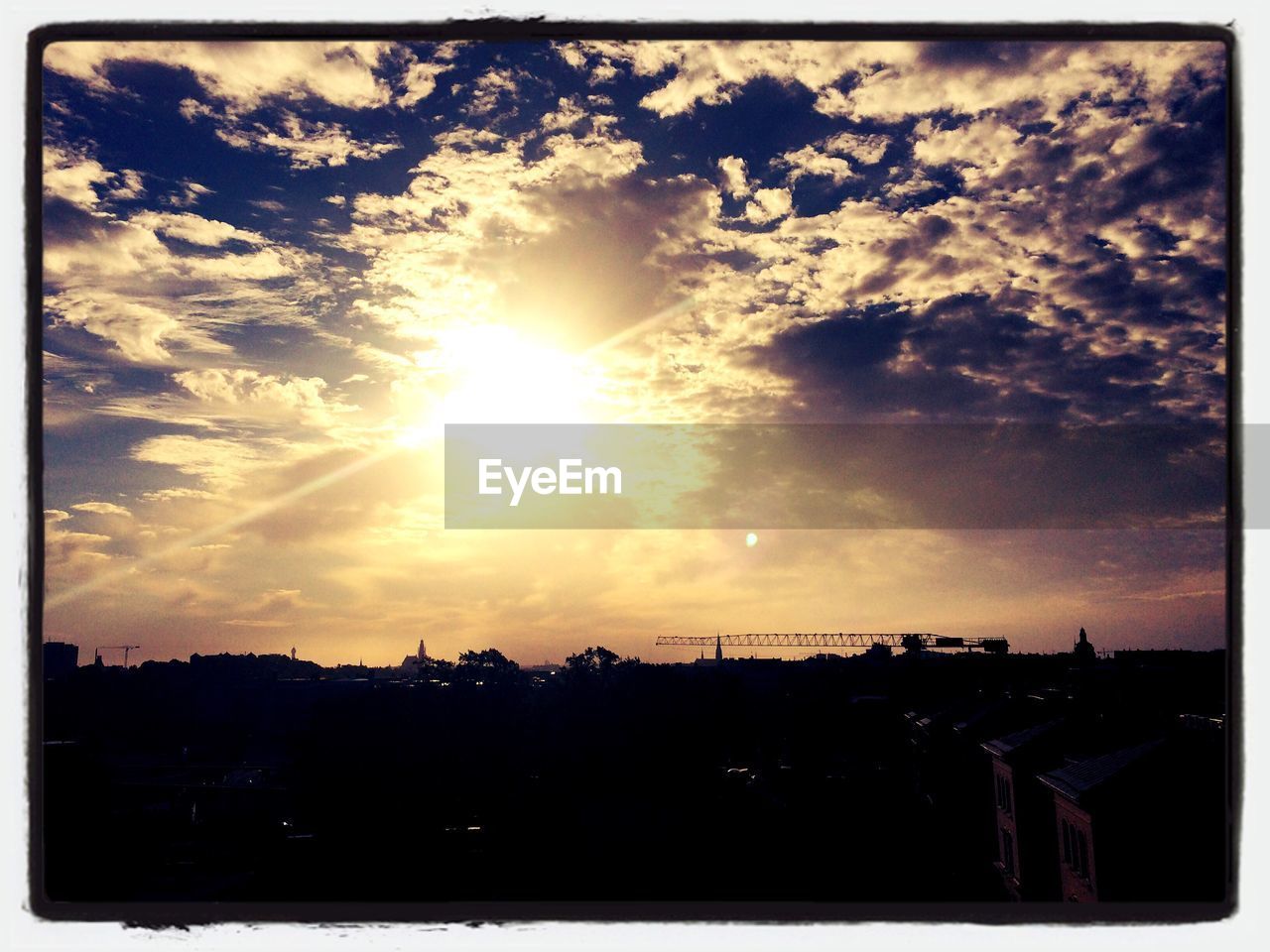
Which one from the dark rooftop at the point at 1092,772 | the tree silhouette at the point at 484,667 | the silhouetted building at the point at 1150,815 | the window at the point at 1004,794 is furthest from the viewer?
the tree silhouette at the point at 484,667

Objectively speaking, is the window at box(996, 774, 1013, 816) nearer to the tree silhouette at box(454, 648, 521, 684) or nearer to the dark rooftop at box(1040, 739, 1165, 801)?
the dark rooftop at box(1040, 739, 1165, 801)

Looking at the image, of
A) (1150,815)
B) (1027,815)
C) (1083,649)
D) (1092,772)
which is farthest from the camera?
(1083,649)

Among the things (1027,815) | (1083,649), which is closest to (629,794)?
(1027,815)

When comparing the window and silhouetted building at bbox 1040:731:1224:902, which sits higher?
silhouetted building at bbox 1040:731:1224:902

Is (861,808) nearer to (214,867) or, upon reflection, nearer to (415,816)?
(415,816)

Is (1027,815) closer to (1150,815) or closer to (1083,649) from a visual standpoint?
(1150,815)

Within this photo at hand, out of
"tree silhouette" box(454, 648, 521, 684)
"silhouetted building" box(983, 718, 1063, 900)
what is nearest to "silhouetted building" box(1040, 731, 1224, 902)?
"silhouetted building" box(983, 718, 1063, 900)

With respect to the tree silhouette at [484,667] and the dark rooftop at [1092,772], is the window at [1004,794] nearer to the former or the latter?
the dark rooftop at [1092,772]

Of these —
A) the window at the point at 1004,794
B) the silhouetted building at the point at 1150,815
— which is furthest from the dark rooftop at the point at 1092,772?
the window at the point at 1004,794

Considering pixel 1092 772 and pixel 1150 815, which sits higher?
pixel 1092 772
